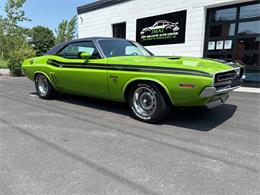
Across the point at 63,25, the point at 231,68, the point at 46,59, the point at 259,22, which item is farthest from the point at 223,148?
the point at 63,25

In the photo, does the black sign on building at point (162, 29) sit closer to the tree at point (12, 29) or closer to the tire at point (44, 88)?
the tire at point (44, 88)

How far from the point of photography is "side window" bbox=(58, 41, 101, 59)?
4.78 metres

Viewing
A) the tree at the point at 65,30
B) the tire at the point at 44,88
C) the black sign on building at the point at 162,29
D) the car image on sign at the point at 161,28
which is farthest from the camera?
the tree at the point at 65,30

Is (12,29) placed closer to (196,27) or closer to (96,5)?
(96,5)

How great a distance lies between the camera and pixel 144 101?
4.15m

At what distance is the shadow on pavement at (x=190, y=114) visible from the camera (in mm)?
4059

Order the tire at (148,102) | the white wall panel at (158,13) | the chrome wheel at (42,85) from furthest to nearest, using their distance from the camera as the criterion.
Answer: the white wall panel at (158,13), the chrome wheel at (42,85), the tire at (148,102)

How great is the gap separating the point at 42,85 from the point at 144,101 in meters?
3.36

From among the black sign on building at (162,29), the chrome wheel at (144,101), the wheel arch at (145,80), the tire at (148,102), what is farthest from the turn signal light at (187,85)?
the black sign on building at (162,29)

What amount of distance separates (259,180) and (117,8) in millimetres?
13112

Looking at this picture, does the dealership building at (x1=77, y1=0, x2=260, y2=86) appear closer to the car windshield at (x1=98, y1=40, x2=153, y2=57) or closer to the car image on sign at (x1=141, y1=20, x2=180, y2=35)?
the car image on sign at (x1=141, y1=20, x2=180, y2=35)

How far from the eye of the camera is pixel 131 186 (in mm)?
2229

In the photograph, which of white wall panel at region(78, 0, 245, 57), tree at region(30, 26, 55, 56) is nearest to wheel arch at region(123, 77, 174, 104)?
white wall panel at region(78, 0, 245, 57)

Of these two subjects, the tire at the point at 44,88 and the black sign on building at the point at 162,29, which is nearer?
the tire at the point at 44,88
